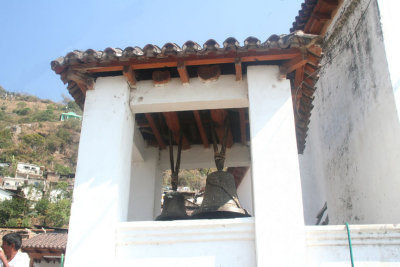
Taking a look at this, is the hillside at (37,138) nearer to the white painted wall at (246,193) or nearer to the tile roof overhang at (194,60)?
the white painted wall at (246,193)

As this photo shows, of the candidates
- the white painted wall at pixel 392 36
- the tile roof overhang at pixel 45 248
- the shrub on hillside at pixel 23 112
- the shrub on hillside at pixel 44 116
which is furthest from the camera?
the shrub on hillside at pixel 23 112

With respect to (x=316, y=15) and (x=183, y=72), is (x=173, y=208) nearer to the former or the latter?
(x=183, y=72)

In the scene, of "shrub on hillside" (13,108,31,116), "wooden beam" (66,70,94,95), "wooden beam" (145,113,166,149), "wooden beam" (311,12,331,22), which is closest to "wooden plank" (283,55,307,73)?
"wooden beam" (145,113,166,149)

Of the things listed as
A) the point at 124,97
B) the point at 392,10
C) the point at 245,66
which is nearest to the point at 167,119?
the point at 124,97

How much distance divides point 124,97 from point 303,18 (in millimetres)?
3856

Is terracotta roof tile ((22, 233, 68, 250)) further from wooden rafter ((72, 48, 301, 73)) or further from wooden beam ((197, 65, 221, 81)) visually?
wooden beam ((197, 65, 221, 81))

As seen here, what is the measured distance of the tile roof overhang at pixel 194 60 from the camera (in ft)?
13.4

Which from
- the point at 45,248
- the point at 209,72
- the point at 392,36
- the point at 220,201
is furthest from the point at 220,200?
the point at 45,248

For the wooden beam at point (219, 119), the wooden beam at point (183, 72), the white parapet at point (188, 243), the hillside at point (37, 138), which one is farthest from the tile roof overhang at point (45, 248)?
the hillside at point (37, 138)

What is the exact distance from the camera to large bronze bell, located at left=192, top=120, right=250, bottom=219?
14.6ft

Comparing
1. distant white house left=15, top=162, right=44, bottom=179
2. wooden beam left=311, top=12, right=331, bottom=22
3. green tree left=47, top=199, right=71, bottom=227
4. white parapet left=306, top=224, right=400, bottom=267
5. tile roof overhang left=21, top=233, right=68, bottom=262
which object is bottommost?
white parapet left=306, top=224, right=400, bottom=267

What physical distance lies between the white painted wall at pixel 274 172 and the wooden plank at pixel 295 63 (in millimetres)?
145

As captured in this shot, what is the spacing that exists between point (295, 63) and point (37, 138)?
7102 cm

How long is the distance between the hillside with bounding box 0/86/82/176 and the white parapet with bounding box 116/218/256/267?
57.8m
